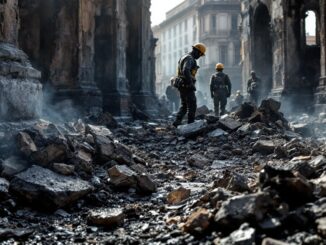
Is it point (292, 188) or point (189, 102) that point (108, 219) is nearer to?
point (292, 188)

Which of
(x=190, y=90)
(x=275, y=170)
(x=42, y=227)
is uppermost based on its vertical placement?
(x=190, y=90)

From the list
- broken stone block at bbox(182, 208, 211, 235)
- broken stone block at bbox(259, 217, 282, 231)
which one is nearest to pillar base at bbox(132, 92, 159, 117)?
broken stone block at bbox(182, 208, 211, 235)

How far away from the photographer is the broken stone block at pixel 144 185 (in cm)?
442

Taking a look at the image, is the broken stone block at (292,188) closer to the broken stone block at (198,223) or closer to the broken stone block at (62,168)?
the broken stone block at (198,223)

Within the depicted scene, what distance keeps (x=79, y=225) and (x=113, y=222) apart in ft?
1.07

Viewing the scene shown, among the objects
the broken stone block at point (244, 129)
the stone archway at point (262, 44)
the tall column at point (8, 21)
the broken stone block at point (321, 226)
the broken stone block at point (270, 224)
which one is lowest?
the broken stone block at point (270, 224)

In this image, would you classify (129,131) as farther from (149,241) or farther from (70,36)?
(149,241)

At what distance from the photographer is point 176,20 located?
180 ft

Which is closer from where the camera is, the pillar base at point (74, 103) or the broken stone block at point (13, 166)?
the broken stone block at point (13, 166)

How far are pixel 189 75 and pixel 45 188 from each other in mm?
6033

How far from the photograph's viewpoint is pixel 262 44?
18.6 metres

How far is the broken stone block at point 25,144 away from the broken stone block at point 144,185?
1.13 meters

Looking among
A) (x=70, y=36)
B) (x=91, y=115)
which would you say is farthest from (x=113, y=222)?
(x=70, y=36)

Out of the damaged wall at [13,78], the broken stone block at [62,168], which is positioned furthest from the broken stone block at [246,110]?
the broken stone block at [62,168]
